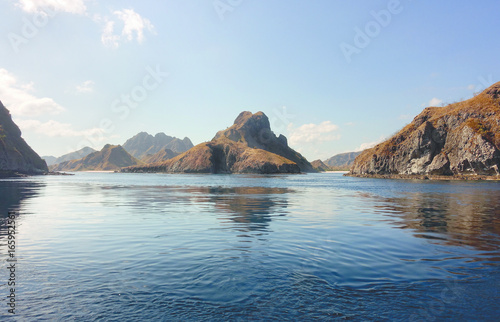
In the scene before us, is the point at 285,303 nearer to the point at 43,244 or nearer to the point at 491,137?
the point at 43,244

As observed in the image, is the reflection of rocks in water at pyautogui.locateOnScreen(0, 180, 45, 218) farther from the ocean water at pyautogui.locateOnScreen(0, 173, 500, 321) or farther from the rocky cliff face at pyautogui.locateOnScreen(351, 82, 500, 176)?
the rocky cliff face at pyautogui.locateOnScreen(351, 82, 500, 176)

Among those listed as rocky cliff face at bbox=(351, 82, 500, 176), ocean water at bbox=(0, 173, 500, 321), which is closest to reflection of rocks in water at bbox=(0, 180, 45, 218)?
ocean water at bbox=(0, 173, 500, 321)

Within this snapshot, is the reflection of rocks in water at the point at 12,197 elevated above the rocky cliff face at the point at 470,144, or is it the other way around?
the rocky cliff face at the point at 470,144

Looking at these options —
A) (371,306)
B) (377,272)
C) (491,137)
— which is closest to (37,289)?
(371,306)

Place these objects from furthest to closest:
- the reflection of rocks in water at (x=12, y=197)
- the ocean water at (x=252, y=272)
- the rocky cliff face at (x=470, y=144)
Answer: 1. the rocky cliff face at (x=470, y=144)
2. the reflection of rocks in water at (x=12, y=197)
3. the ocean water at (x=252, y=272)

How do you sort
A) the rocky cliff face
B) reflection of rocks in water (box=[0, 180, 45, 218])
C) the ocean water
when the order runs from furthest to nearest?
the rocky cliff face
reflection of rocks in water (box=[0, 180, 45, 218])
the ocean water

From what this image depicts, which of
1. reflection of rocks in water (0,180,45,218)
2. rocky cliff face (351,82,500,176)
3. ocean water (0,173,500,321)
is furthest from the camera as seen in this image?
rocky cliff face (351,82,500,176)

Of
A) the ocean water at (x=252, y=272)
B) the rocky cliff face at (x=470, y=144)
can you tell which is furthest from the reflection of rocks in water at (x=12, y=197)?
the rocky cliff face at (x=470, y=144)

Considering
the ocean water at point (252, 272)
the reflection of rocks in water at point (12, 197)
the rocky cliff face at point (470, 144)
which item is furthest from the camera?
the rocky cliff face at point (470, 144)

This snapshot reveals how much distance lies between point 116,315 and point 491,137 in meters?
212

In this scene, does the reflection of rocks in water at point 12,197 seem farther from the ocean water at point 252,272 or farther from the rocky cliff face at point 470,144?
the rocky cliff face at point 470,144

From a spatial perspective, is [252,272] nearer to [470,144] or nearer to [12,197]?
[12,197]

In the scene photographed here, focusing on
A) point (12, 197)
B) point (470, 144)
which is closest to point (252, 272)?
point (12, 197)

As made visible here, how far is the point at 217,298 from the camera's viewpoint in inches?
426
